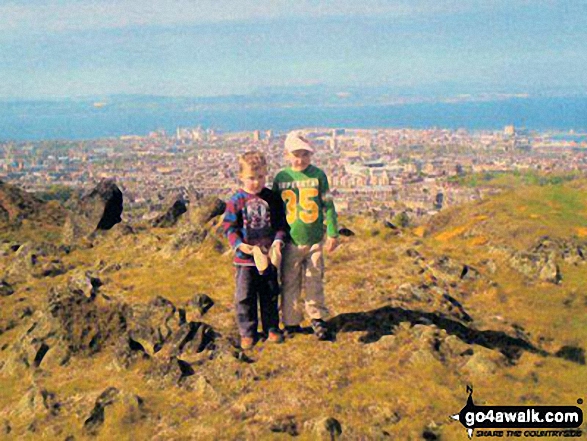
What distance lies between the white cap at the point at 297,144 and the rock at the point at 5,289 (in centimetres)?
1013

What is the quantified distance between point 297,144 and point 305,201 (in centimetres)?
102

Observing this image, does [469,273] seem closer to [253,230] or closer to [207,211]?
[253,230]

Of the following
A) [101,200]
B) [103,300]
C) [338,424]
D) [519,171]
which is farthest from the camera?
[519,171]

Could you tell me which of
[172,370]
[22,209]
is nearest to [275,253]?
[172,370]

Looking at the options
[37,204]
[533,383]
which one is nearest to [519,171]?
[37,204]

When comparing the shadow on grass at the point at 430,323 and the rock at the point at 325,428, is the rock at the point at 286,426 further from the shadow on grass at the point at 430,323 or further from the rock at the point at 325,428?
the shadow on grass at the point at 430,323

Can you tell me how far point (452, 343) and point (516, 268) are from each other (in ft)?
20.3

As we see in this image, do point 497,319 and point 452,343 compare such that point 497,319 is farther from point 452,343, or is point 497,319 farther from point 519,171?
point 519,171

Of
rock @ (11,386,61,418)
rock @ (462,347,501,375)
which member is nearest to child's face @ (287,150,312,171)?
rock @ (462,347,501,375)

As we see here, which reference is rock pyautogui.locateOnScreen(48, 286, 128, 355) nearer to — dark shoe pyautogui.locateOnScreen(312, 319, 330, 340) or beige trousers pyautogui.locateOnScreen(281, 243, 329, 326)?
beige trousers pyautogui.locateOnScreen(281, 243, 329, 326)

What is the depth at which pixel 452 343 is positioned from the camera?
9.66 m

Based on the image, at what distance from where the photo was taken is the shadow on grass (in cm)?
1015

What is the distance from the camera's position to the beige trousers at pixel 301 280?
382 inches

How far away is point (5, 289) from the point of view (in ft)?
49.1
